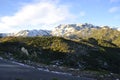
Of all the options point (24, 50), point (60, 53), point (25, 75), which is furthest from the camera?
point (60, 53)

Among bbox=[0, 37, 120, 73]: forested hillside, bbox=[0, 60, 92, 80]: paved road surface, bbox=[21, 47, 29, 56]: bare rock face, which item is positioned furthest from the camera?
bbox=[0, 37, 120, 73]: forested hillside

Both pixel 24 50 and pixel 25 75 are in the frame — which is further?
pixel 24 50

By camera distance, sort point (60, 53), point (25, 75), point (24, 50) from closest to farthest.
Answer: point (25, 75) → point (24, 50) → point (60, 53)

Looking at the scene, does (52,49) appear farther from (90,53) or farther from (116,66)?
(116,66)

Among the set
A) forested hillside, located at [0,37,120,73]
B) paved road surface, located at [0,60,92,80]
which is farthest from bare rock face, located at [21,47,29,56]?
paved road surface, located at [0,60,92,80]

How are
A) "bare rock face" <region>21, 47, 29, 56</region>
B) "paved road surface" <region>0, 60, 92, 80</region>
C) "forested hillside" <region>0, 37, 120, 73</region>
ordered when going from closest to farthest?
"paved road surface" <region>0, 60, 92, 80</region>, "bare rock face" <region>21, 47, 29, 56</region>, "forested hillside" <region>0, 37, 120, 73</region>

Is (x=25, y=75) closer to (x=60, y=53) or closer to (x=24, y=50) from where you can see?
(x=24, y=50)

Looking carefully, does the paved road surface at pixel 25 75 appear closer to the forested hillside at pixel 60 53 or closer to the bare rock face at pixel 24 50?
the forested hillside at pixel 60 53

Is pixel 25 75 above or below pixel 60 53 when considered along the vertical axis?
below

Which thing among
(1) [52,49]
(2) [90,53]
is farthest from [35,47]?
(2) [90,53]

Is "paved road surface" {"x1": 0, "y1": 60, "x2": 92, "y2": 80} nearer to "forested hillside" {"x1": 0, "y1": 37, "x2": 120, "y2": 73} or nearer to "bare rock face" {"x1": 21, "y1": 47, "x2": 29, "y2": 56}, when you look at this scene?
"forested hillside" {"x1": 0, "y1": 37, "x2": 120, "y2": 73}

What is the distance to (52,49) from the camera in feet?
425

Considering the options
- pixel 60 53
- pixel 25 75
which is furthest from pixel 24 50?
pixel 25 75

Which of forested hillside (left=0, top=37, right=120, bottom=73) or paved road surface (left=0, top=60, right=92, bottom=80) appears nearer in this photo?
paved road surface (left=0, top=60, right=92, bottom=80)
